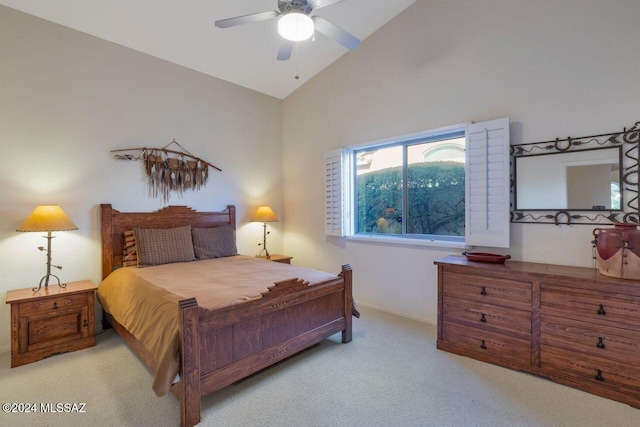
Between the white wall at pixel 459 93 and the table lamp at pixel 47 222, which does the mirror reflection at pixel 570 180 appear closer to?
the white wall at pixel 459 93

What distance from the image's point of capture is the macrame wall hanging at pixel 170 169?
3.69 m

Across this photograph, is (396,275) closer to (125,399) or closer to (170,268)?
(170,268)

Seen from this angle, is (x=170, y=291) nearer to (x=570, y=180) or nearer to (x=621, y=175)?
(x=570, y=180)

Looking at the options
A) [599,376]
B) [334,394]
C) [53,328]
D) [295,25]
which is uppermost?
[295,25]

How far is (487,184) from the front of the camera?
9.60 ft

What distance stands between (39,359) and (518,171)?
458 centimetres

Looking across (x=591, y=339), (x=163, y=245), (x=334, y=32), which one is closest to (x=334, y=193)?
(x=334, y=32)

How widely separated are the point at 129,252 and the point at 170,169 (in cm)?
→ 111

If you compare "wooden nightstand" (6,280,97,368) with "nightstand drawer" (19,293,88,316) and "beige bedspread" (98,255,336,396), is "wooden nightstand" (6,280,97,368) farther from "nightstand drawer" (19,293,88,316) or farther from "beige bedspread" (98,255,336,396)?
"beige bedspread" (98,255,336,396)

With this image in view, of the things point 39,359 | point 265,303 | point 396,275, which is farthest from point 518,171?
point 39,359

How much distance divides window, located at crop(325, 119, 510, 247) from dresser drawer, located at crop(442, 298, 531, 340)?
0.66 m

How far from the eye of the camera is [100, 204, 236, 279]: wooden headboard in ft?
11.0

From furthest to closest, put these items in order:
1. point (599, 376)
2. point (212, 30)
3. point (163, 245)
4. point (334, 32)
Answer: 1. point (163, 245)
2. point (212, 30)
3. point (334, 32)
4. point (599, 376)

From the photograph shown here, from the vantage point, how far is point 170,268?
3252 mm
